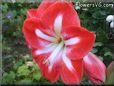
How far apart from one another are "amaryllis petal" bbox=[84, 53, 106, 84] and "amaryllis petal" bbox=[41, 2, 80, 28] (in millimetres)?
114

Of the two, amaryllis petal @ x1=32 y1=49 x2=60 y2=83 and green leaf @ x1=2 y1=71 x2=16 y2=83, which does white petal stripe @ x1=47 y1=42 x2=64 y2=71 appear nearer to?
amaryllis petal @ x1=32 y1=49 x2=60 y2=83

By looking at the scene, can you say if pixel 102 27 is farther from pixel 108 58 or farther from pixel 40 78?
pixel 40 78

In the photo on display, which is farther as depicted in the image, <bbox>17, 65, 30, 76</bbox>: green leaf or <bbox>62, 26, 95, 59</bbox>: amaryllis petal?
<bbox>17, 65, 30, 76</bbox>: green leaf

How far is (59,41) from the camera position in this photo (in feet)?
3.48

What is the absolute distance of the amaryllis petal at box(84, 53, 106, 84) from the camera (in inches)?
40.3

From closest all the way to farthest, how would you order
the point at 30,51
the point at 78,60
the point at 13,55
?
the point at 78,60 → the point at 30,51 → the point at 13,55

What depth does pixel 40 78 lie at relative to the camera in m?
1.14

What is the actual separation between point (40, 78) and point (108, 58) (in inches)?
9.4

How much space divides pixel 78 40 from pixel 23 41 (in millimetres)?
261

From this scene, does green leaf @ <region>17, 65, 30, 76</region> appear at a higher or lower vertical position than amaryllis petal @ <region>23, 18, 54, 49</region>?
lower

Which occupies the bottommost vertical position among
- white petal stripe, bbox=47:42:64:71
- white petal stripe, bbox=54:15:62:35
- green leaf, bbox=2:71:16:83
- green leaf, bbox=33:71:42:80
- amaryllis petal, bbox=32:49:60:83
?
green leaf, bbox=2:71:16:83

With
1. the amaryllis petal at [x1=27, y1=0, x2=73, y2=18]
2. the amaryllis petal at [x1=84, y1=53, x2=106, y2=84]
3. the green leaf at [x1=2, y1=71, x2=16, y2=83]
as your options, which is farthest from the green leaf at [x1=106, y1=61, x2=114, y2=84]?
the green leaf at [x1=2, y1=71, x2=16, y2=83]

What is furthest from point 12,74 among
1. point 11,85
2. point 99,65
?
point 99,65

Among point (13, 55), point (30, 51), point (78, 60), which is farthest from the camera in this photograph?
point (13, 55)
